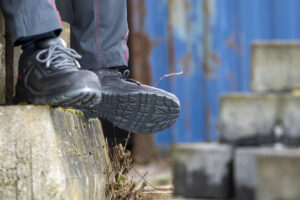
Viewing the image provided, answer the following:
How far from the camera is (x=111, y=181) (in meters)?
1.79

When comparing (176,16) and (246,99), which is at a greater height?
(176,16)

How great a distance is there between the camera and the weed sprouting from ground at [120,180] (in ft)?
5.87

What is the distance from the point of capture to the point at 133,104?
63.7 inches

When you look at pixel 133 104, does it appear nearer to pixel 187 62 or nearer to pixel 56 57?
pixel 56 57

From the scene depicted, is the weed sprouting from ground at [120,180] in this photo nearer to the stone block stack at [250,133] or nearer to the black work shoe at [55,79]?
the black work shoe at [55,79]

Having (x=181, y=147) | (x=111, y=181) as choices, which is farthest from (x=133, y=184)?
(x=181, y=147)

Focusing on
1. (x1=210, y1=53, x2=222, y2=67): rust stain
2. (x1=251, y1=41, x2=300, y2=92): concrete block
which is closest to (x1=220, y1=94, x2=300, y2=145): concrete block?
(x1=251, y1=41, x2=300, y2=92): concrete block

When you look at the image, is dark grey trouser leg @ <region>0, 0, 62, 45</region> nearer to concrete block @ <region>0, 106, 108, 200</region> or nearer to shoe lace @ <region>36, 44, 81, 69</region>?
shoe lace @ <region>36, 44, 81, 69</region>

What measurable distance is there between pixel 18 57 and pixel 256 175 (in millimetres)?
2637

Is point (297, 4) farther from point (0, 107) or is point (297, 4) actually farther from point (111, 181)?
point (0, 107)

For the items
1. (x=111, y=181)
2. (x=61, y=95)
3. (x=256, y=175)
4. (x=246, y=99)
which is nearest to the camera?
(x=61, y=95)

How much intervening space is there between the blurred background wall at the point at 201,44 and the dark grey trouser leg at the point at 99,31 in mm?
2730

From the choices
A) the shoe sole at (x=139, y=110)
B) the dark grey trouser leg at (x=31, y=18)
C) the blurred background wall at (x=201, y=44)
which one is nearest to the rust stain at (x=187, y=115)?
the blurred background wall at (x=201, y=44)

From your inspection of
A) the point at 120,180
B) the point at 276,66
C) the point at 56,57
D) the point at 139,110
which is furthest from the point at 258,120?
the point at 56,57
